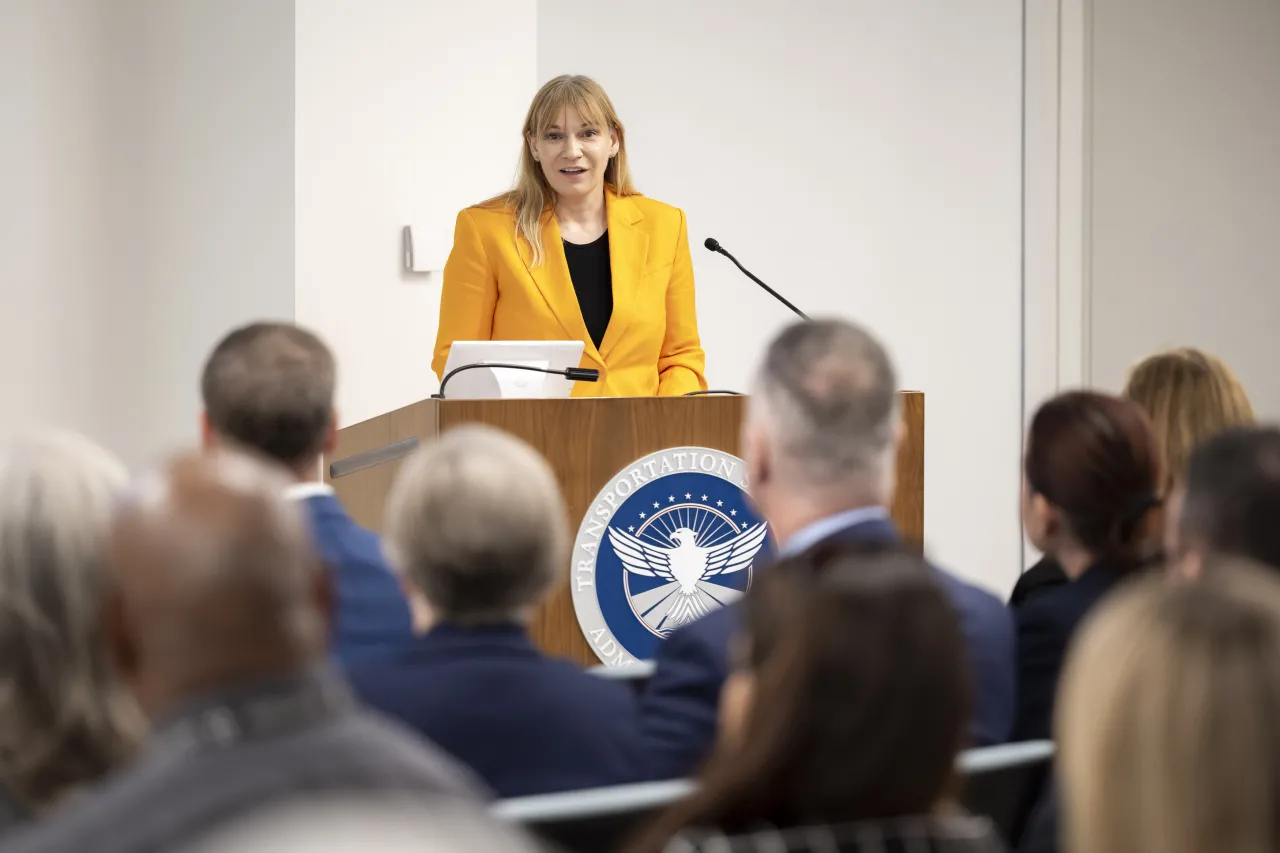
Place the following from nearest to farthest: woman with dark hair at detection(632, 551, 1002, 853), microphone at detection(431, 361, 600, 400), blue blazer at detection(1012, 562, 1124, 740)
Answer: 1. woman with dark hair at detection(632, 551, 1002, 853)
2. blue blazer at detection(1012, 562, 1124, 740)
3. microphone at detection(431, 361, 600, 400)

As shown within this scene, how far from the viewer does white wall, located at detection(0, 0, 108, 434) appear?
18.0ft

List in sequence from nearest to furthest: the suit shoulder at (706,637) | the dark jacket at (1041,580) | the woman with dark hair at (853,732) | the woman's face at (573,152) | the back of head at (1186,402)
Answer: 1. the woman with dark hair at (853,732)
2. the suit shoulder at (706,637)
3. the dark jacket at (1041,580)
4. the back of head at (1186,402)
5. the woman's face at (573,152)

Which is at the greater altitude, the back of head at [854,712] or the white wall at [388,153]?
the white wall at [388,153]

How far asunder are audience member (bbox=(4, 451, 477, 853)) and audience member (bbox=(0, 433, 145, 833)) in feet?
1.19

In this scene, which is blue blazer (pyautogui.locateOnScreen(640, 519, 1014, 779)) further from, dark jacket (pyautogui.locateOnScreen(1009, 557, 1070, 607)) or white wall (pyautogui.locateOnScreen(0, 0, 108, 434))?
white wall (pyautogui.locateOnScreen(0, 0, 108, 434))

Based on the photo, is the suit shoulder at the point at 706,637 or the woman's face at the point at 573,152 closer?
the suit shoulder at the point at 706,637

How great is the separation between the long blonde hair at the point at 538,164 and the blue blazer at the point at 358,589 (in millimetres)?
2342

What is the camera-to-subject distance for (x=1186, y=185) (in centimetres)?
738

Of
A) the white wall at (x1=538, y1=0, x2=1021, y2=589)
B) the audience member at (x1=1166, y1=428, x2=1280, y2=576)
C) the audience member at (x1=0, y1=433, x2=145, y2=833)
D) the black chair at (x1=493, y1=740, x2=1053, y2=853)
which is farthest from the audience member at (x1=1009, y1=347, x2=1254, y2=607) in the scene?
the white wall at (x1=538, y1=0, x2=1021, y2=589)

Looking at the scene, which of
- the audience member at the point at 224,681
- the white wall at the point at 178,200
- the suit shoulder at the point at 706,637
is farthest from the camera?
the white wall at the point at 178,200

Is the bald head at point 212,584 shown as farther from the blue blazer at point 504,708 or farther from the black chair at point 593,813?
the blue blazer at point 504,708

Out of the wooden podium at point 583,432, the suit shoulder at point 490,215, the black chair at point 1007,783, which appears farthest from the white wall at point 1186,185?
the black chair at point 1007,783

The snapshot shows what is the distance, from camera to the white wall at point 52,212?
549cm

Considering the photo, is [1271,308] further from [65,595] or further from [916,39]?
[65,595]
